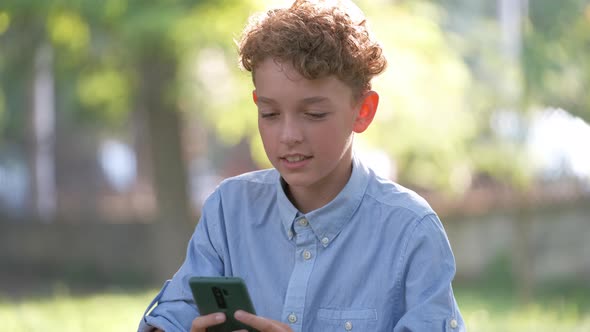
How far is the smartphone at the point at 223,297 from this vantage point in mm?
1992

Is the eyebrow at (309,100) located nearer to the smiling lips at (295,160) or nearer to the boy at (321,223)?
the boy at (321,223)

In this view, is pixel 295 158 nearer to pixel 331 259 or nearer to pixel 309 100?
pixel 309 100

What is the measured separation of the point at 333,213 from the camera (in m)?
2.24

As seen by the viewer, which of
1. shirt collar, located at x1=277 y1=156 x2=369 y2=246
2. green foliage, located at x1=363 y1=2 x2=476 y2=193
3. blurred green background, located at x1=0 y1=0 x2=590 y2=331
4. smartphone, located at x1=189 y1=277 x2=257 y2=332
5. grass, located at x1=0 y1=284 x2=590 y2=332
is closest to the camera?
smartphone, located at x1=189 y1=277 x2=257 y2=332

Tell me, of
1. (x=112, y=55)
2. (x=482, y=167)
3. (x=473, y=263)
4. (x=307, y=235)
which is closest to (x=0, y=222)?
(x=112, y=55)

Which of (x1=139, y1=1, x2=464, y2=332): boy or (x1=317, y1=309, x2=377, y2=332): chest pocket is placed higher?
(x1=139, y1=1, x2=464, y2=332): boy

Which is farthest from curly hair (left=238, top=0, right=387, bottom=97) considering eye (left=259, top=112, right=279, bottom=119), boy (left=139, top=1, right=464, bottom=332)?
eye (left=259, top=112, right=279, bottom=119)

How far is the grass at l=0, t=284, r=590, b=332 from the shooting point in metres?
6.29

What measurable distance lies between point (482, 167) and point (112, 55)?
13.1 ft

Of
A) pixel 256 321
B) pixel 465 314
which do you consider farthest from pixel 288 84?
pixel 465 314

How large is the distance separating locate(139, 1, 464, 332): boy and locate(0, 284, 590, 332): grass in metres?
3.97

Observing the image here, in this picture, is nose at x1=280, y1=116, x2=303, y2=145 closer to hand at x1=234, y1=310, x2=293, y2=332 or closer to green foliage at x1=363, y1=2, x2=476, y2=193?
hand at x1=234, y1=310, x2=293, y2=332

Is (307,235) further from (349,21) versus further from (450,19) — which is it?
(450,19)

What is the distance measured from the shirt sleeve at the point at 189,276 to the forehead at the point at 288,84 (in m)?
0.37
